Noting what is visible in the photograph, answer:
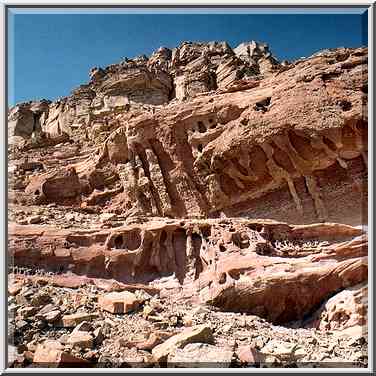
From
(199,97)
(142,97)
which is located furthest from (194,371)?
(142,97)

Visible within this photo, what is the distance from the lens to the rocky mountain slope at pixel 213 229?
29.7 feet

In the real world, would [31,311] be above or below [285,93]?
below

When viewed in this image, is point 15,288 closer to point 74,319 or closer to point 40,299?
point 40,299

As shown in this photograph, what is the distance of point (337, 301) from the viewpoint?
10.9 meters

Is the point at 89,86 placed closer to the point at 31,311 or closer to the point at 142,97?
the point at 142,97

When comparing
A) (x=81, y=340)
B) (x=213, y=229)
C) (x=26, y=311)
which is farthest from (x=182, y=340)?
(x=213, y=229)

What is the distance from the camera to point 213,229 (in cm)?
1460

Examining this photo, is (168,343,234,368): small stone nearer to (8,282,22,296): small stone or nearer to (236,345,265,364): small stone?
(236,345,265,364): small stone

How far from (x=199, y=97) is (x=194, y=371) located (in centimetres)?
1613

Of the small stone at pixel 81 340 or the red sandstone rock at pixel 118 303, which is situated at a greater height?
the red sandstone rock at pixel 118 303

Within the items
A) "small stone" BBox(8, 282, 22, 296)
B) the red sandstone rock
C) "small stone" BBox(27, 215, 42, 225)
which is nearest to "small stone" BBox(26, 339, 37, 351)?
"small stone" BBox(8, 282, 22, 296)

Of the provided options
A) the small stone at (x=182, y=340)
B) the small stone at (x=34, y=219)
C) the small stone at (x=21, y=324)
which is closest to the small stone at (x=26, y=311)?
the small stone at (x=21, y=324)

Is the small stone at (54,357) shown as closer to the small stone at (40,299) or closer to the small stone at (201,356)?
the small stone at (201,356)

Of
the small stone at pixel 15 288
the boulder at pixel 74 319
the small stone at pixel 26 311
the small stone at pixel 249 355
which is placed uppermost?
the small stone at pixel 15 288
